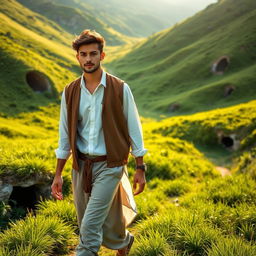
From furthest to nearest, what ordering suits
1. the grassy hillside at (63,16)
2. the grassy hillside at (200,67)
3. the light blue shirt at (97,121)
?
the grassy hillside at (63,16) → the grassy hillside at (200,67) → the light blue shirt at (97,121)

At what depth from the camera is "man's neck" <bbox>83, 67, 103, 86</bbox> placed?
13.5ft

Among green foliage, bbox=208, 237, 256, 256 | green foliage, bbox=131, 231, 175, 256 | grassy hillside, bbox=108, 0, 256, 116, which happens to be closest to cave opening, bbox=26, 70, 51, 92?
grassy hillside, bbox=108, 0, 256, 116

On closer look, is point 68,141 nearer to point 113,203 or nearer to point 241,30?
point 113,203

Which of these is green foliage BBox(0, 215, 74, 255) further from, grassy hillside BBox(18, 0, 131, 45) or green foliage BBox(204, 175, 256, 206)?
grassy hillside BBox(18, 0, 131, 45)

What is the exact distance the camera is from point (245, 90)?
32156mm

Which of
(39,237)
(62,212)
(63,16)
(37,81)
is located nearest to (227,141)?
(62,212)

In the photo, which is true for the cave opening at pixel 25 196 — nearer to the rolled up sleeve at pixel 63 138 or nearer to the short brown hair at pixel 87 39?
the rolled up sleeve at pixel 63 138

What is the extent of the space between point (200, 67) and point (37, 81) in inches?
1101

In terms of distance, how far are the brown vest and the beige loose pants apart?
0.20 meters

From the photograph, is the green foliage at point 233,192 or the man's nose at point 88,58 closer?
the man's nose at point 88,58

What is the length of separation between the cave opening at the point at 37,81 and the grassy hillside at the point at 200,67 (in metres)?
12.8

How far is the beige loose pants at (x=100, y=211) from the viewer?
3.75 m

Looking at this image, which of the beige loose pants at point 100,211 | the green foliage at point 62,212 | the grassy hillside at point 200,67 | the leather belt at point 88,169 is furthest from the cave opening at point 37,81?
the leather belt at point 88,169

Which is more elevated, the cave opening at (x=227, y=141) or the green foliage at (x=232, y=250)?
the green foliage at (x=232, y=250)
